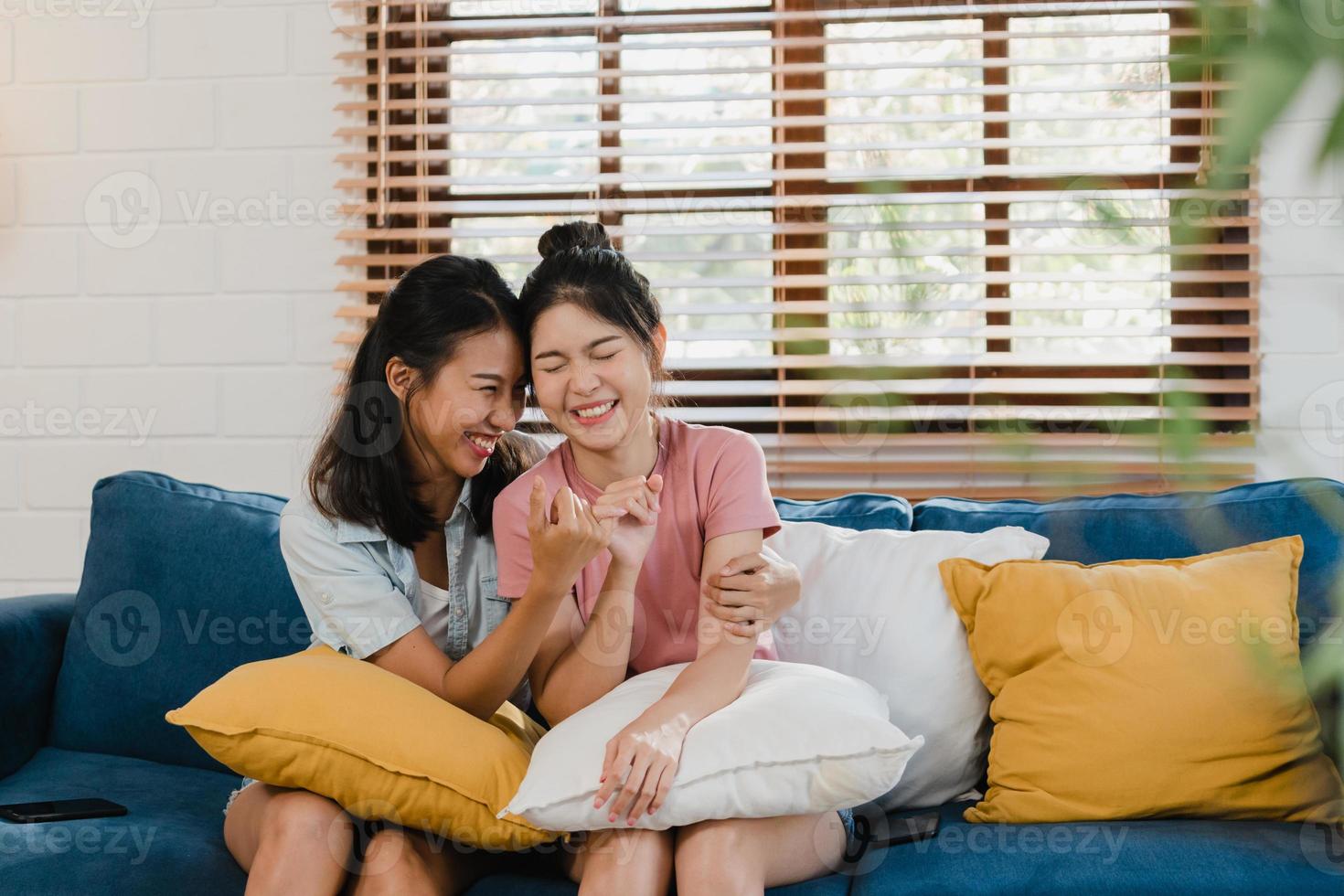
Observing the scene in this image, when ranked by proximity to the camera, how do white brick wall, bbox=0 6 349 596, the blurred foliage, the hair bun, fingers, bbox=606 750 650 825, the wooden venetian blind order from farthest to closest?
white brick wall, bbox=0 6 349 596, the wooden venetian blind, the hair bun, fingers, bbox=606 750 650 825, the blurred foliage

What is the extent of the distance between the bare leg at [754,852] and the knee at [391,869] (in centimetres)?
32

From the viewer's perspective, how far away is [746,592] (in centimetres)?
153

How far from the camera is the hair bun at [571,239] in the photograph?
66.2 inches

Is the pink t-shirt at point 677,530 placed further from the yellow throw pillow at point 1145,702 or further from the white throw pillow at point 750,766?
the yellow throw pillow at point 1145,702

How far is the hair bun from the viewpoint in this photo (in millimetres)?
1682

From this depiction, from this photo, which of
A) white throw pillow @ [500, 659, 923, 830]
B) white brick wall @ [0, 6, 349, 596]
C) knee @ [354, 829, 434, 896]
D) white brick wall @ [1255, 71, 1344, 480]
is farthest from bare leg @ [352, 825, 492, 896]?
white brick wall @ [0, 6, 349, 596]

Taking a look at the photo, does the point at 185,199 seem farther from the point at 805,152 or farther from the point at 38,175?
the point at 805,152

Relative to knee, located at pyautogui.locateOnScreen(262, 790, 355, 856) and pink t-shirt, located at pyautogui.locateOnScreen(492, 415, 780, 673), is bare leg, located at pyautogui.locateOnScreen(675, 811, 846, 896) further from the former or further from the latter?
knee, located at pyautogui.locateOnScreen(262, 790, 355, 856)

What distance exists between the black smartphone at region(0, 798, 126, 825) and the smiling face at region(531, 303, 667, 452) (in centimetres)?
86

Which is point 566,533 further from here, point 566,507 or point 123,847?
point 123,847

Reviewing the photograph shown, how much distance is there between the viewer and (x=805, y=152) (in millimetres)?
Result: 2549

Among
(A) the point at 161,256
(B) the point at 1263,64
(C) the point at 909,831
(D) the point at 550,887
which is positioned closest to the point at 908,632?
(C) the point at 909,831

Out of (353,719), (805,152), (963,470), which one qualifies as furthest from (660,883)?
(805,152)

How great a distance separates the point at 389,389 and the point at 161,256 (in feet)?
4.30
